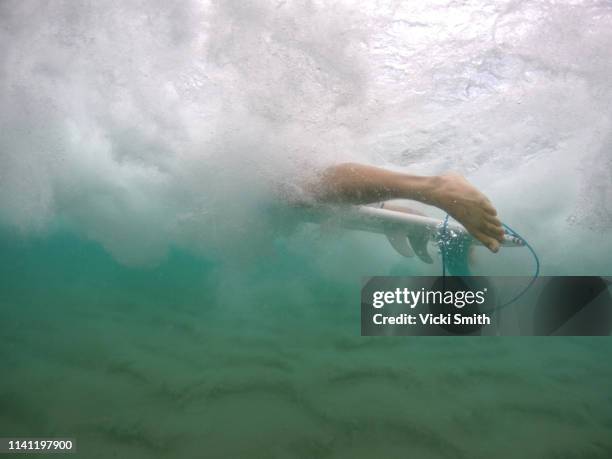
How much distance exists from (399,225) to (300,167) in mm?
2054

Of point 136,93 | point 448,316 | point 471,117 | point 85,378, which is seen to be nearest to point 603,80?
point 471,117

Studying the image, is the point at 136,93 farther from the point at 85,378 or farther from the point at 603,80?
the point at 603,80

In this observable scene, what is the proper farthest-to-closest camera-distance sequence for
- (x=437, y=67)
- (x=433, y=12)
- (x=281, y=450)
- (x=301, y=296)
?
(x=301, y=296) < (x=437, y=67) < (x=433, y=12) < (x=281, y=450)

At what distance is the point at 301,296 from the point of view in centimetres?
1462

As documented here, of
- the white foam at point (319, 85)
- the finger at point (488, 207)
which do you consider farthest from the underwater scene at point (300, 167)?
the finger at point (488, 207)

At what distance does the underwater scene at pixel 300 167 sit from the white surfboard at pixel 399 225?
1.85 feet

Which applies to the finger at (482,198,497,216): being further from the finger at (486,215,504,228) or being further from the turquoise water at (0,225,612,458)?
the turquoise water at (0,225,612,458)

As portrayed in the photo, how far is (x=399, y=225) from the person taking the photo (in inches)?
236

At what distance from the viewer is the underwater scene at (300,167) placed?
178 inches

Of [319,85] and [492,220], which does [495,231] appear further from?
[319,85]

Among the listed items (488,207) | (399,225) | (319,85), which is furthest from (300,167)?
(488,207)

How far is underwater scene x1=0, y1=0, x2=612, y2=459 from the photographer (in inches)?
178

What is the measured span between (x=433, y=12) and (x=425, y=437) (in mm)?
6512

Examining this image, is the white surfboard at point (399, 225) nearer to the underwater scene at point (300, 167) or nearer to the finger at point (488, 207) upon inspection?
the underwater scene at point (300, 167)
